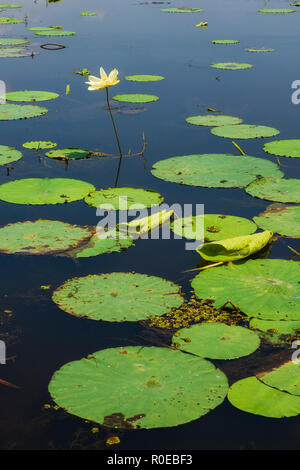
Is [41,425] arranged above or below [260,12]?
below

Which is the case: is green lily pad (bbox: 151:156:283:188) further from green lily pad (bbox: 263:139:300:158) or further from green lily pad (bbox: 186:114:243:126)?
green lily pad (bbox: 186:114:243:126)

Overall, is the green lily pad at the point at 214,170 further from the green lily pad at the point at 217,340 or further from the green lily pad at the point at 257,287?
the green lily pad at the point at 217,340

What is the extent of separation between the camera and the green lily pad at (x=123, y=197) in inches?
141

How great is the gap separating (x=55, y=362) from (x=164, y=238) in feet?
3.88

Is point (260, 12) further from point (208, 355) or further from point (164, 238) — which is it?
point (208, 355)

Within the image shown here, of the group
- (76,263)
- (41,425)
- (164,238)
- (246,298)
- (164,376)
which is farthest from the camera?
(164,238)

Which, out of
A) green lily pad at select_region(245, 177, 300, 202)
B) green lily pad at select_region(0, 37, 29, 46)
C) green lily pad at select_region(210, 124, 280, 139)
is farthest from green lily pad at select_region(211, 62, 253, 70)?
green lily pad at select_region(245, 177, 300, 202)

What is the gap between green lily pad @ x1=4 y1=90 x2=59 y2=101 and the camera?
605 centimetres

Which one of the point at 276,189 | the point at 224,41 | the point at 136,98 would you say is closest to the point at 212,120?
the point at 136,98

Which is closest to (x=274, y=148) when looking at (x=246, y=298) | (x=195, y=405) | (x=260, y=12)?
(x=246, y=298)

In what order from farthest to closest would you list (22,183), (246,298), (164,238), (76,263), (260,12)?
(260,12) → (22,183) → (164,238) → (76,263) → (246,298)

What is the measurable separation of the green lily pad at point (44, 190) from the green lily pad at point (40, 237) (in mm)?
379

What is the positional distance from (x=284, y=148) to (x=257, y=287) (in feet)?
7.12

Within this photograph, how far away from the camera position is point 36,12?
14023mm
